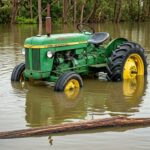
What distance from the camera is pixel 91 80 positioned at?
470 inches

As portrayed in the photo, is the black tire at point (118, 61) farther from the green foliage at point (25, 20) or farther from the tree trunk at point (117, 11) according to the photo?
the tree trunk at point (117, 11)

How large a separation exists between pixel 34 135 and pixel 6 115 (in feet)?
4.82

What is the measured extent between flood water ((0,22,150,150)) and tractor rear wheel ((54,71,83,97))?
6.1 inches

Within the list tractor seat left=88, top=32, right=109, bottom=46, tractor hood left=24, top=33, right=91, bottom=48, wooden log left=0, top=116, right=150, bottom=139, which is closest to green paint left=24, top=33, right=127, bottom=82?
tractor hood left=24, top=33, right=91, bottom=48

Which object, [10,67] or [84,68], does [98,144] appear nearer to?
[84,68]

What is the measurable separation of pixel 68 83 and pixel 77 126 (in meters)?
3.11

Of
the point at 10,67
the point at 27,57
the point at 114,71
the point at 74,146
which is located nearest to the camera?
the point at 74,146

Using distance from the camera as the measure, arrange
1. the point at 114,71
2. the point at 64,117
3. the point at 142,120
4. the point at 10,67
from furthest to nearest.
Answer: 1. the point at 10,67
2. the point at 114,71
3. the point at 64,117
4. the point at 142,120

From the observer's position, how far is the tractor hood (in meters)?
10.3

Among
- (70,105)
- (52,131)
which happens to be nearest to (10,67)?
(70,105)

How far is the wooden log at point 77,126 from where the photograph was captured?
22.6 feet

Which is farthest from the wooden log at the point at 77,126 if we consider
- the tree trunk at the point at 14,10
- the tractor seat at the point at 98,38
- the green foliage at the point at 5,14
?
the green foliage at the point at 5,14

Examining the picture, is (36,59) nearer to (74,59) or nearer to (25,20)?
(74,59)

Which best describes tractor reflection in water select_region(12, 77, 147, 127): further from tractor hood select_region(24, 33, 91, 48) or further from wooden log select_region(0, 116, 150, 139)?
tractor hood select_region(24, 33, 91, 48)
